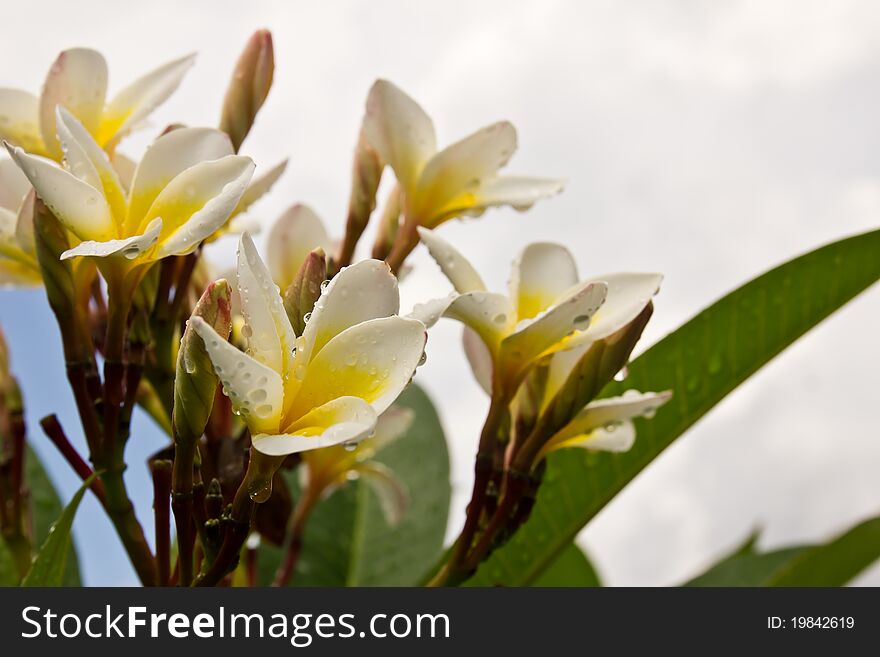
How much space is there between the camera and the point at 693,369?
0.94 metres

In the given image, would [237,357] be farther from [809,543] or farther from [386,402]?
[809,543]

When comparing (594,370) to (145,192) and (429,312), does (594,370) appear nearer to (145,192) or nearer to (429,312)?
(429,312)

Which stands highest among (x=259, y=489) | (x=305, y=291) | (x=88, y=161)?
(x=88, y=161)

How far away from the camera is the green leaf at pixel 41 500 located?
4.32ft

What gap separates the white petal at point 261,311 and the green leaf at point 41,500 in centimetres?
88

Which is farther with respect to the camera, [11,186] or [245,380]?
[11,186]

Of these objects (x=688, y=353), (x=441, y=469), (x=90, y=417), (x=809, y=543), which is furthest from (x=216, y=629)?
(x=809, y=543)

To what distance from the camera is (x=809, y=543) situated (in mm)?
1471

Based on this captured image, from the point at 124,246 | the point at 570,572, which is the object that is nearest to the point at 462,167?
the point at 124,246

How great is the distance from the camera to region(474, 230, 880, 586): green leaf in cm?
92

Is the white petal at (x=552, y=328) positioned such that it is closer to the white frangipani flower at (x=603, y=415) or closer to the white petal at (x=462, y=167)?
the white frangipani flower at (x=603, y=415)

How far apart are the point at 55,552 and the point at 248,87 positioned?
0.41 m

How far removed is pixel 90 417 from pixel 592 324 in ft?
1.25

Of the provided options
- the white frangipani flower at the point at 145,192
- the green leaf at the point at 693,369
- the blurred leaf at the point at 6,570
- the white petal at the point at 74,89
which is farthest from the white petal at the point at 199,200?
the blurred leaf at the point at 6,570
